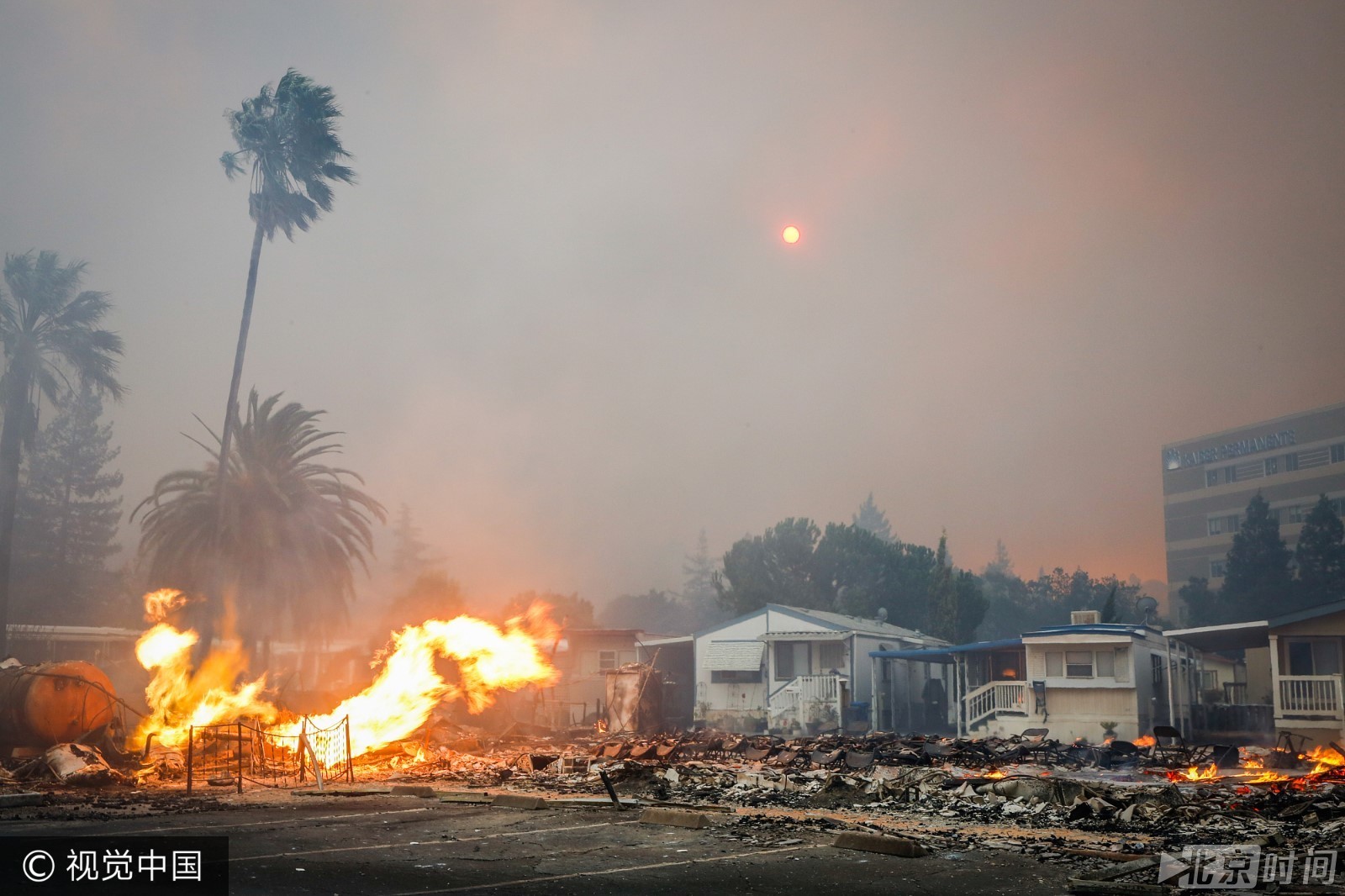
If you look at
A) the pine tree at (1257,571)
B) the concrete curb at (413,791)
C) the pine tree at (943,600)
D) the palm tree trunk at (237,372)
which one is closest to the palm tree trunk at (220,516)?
the palm tree trunk at (237,372)

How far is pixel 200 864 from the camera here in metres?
11.8

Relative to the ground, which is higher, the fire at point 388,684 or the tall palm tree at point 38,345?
the tall palm tree at point 38,345

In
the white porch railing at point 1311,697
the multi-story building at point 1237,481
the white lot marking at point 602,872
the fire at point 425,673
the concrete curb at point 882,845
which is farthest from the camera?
the multi-story building at point 1237,481

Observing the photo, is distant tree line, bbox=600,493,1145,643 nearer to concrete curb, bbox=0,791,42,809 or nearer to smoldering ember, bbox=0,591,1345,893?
smoldering ember, bbox=0,591,1345,893

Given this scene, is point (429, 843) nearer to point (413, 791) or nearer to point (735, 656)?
point (413, 791)

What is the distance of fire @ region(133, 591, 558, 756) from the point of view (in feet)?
86.1

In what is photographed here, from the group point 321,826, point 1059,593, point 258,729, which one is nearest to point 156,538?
point 258,729

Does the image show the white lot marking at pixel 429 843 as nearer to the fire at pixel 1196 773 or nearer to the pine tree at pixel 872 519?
the fire at pixel 1196 773

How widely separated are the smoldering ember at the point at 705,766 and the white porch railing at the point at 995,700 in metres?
0.10

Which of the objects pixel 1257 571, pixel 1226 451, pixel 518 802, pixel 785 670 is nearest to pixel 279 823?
pixel 518 802

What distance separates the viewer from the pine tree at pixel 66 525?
208ft

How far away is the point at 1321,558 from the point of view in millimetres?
69812

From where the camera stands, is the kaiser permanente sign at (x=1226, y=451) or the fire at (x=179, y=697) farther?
the kaiser permanente sign at (x=1226, y=451)

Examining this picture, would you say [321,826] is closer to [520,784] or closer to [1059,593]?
[520,784]
